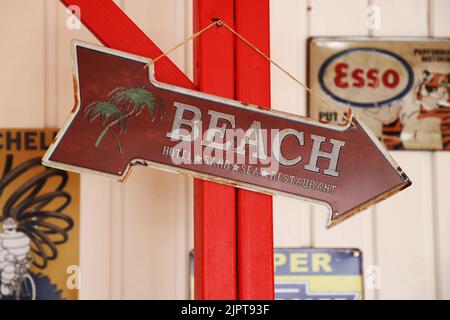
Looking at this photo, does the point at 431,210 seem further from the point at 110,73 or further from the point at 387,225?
the point at 110,73

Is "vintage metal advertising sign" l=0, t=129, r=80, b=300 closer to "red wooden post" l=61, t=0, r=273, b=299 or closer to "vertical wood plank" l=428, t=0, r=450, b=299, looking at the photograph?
"red wooden post" l=61, t=0, r=273, b=299

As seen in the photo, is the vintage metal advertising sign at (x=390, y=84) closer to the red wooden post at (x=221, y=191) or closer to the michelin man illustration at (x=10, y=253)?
the red wooden post at (x=221, y=191)

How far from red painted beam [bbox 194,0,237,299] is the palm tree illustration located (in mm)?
98

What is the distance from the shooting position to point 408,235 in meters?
1.30

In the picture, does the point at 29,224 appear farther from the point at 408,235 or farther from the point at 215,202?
the point at 408,235

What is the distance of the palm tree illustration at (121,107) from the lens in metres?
0.82

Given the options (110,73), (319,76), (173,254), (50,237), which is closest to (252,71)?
(110,73)

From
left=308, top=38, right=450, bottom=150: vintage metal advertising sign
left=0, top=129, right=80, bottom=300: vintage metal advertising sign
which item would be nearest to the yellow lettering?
left=308, top=38, right=450, bottom=150: vintage metal advertising sign

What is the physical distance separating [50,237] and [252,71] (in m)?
0.70

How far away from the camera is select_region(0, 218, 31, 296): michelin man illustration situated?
1.22 m

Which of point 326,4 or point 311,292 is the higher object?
point 326,4

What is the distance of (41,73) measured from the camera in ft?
4.08
